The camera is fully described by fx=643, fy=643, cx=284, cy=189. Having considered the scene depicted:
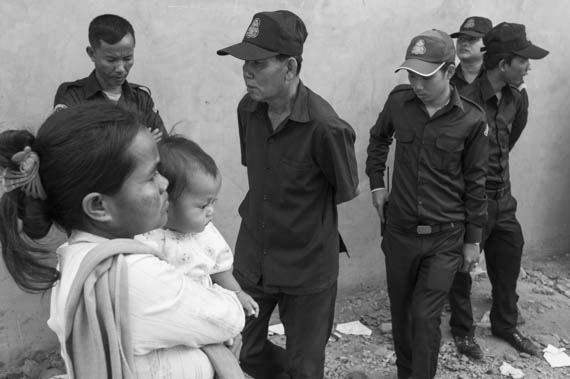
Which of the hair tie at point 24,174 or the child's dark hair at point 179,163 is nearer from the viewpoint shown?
the hair tie at point 24,174

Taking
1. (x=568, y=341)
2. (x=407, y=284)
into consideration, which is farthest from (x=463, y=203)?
(x=568, y=341)

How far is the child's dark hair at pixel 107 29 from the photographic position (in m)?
3.33

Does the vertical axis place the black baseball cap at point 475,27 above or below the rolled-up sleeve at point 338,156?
above

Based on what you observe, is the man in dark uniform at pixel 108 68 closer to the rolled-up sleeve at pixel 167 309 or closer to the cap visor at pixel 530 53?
the rolled-up sleeve at pixel 167 309

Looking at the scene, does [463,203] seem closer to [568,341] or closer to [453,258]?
[453,258]

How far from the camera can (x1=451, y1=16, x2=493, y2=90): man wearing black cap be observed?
4.43m

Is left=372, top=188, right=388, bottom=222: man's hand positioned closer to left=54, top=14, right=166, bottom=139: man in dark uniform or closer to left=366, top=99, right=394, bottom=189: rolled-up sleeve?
left=366, top=99, right=394, bottom=189: rolled-up sleeve

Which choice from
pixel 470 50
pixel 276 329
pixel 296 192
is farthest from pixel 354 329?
pixel 470 50

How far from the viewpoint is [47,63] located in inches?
138

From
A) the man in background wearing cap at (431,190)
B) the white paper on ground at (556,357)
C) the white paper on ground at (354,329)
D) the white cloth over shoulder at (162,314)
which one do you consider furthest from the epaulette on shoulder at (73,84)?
the white paper on ground at (556,357)

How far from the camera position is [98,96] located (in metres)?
3.39

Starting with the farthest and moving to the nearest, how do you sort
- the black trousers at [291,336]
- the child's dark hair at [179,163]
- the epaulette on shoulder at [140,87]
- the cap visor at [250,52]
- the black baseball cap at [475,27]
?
the black baseball cap at [475,27]
the epaulette on shoulder at [140,87]
the black trousers at [291,336]
the cap visor at [250,52]
the child's dark hair at [179,163]

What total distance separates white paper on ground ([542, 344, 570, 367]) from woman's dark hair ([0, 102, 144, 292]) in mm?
3827

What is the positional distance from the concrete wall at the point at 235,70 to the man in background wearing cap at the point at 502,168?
0.74 meters
